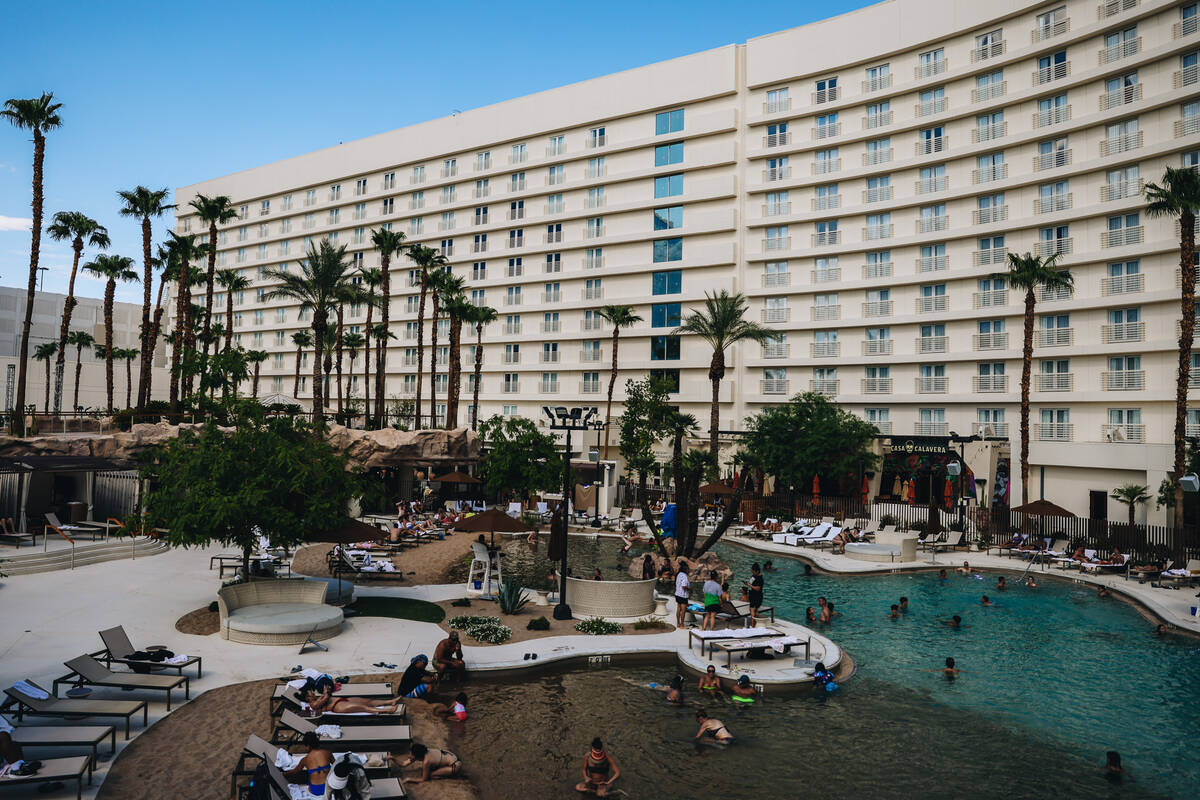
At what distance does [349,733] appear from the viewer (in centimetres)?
1144

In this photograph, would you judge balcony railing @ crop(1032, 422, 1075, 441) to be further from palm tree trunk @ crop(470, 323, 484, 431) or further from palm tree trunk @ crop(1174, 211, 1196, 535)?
palm tree trunk @ crop(470, 323, 484, 431)

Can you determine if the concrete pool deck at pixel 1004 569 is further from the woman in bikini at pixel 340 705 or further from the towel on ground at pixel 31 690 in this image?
the towel on ground at pixel 31 690

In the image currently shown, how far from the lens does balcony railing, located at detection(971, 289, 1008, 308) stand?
48.9 meters

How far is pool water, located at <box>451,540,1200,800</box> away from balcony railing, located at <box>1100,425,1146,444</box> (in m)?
27.4

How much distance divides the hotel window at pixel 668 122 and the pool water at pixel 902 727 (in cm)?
4927

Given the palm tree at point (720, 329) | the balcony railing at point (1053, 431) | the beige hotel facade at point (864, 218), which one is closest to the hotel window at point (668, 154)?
the beige hotel facade at point (864, 218)

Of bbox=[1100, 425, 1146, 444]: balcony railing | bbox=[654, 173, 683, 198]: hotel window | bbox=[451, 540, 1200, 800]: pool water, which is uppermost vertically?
bbox=[654, 173, 683, 198]: hotel window

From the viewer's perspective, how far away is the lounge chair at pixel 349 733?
36.7ft

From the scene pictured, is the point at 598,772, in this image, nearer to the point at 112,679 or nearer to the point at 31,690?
the point at 112,679

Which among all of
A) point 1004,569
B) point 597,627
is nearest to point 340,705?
point 597,627

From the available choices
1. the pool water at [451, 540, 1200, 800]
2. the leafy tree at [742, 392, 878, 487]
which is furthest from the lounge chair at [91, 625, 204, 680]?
the leafy tree at [742, 392, 878, 487]

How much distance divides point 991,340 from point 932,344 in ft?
12.0

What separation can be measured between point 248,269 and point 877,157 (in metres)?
69.8

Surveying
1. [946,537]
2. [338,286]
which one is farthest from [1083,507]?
[338,286]
